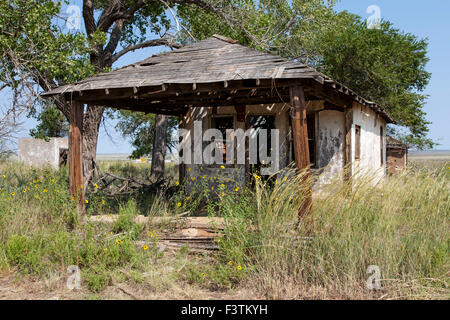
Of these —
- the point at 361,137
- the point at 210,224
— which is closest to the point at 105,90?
the point at 210,224

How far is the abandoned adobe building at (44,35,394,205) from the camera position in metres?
6.60

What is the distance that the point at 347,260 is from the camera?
4922mm

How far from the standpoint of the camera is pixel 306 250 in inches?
207

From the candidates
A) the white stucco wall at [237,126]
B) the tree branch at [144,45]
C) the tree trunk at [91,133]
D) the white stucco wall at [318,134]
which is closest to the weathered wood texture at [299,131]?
the white stucco wall at [318,134]

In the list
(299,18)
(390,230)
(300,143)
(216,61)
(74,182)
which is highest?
(299,18)

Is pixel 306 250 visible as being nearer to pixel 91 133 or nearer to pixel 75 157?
pixel 75 157

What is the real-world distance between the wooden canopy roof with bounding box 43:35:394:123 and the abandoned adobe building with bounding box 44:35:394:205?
16 mm

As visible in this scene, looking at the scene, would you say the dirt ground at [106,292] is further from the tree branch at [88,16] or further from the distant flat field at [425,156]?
the distant flat field at [425,156]

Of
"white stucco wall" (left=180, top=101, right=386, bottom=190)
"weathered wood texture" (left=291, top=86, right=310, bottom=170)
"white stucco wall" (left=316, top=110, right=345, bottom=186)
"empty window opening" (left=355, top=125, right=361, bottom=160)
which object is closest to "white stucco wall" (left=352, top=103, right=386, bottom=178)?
"white stucco wall" (left=180, top=101, right=386, bottom=190)

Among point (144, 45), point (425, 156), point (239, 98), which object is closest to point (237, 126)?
point (239, 98)

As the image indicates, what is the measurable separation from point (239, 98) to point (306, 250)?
214 inches

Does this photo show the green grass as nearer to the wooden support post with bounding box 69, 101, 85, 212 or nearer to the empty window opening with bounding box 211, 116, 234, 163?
the wooden support post with bounding box 69, 101, 85, 212
